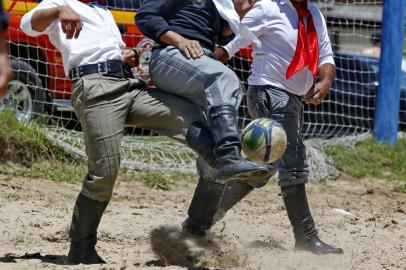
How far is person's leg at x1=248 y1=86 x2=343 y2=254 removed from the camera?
587 cm

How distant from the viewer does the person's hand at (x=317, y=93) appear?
A: 5.77 meters

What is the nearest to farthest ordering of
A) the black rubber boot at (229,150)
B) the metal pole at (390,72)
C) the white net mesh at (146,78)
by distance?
the black rubber boot at (229,150) < the white net mesh at (146,78) < the metal pole at (390,72)

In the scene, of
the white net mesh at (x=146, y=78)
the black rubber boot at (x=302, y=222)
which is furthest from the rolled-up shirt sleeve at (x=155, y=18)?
the white net mesh at (x=146, y=78)

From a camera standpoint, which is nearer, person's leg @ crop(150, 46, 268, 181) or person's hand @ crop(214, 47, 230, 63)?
person's leg @ crop(150, 46, 268, 181)

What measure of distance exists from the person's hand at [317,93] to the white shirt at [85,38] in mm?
1288

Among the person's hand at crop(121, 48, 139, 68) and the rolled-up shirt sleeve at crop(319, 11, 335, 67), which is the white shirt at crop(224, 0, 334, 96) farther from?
the person's hand at crop(121, 48, 139, 68)

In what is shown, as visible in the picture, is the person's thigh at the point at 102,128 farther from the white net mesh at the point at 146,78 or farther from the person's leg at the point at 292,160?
the white net mesh at the point at 146,78

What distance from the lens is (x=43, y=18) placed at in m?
4.99

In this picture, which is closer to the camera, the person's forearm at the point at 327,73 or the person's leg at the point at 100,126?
the person's leg at the point at 100,126

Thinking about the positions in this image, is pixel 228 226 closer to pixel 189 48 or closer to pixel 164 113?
pixel 164 113

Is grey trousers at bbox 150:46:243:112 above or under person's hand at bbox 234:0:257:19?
under

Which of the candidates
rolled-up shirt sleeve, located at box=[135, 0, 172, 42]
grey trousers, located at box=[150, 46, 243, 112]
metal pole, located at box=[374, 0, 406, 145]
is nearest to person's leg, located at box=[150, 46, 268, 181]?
grey trousers, located at box=[150, 46, 243, 112]

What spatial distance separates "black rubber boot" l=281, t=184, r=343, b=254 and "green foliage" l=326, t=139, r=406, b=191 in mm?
3162

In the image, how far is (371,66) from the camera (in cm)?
1073
